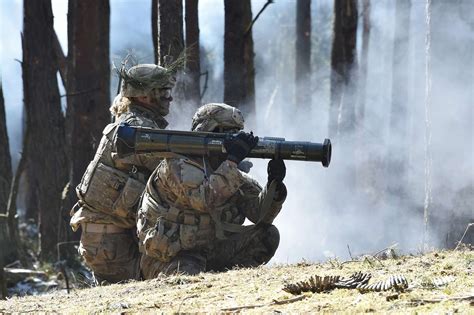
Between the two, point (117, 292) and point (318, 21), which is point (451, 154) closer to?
point (117, 292)

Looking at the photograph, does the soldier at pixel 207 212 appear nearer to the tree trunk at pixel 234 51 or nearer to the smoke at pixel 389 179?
the smoke at pixel 389 179

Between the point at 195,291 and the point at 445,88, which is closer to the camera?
the point at 195,291

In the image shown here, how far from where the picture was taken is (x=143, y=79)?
898 cm

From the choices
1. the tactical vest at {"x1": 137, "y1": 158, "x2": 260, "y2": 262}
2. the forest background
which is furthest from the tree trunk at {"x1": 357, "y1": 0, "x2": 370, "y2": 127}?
the tactical vest at {"x1": 137, "y1": 158, "x2": 260, "y2": 262}

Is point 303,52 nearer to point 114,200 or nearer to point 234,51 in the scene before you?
point 234,51

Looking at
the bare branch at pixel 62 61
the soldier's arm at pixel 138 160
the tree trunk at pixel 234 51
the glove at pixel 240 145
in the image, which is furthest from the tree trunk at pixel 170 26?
the bare branch at pixel 62 61

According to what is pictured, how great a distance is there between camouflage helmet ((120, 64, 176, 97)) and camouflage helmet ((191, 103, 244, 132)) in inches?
31.8

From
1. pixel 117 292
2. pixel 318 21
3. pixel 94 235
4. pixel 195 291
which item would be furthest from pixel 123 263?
pixel 318 21

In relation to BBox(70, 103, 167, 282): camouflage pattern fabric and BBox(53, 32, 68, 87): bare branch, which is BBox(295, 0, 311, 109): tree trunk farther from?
BBox(70, 103, 167, 282): camouflage pattern fabric

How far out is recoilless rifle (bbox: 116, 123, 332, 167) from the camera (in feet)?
24.9

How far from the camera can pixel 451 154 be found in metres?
14.4

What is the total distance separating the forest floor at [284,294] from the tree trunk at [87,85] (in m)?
7.49

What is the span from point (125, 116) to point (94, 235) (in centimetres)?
103

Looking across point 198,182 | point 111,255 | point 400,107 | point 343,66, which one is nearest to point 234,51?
point 111,255
